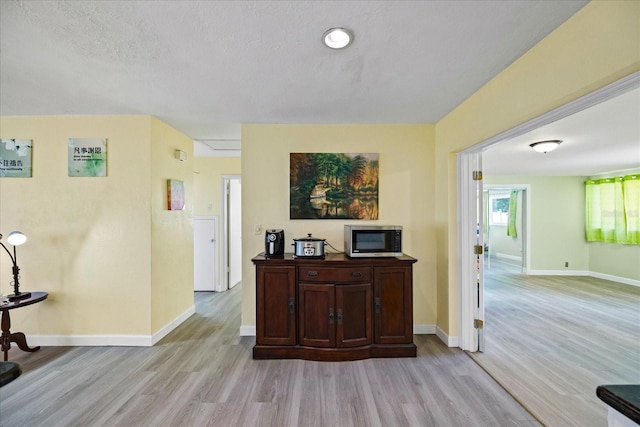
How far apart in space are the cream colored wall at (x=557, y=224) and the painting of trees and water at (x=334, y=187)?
5.33m

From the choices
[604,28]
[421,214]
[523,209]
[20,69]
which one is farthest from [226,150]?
[523,209]

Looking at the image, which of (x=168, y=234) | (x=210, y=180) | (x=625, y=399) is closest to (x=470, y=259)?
(x=625, y=399)

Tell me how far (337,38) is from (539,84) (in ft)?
4.14

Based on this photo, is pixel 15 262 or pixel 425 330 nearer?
pixel 15 262

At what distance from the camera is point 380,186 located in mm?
3285

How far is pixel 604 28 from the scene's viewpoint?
1348 millimetres

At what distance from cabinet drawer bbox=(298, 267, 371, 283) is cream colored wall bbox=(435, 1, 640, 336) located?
97 cm

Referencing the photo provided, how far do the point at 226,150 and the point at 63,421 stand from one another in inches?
144

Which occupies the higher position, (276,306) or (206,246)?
(206,246)

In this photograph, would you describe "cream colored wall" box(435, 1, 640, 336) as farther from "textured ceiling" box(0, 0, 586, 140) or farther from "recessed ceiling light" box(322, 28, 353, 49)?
"recessed ceiling light" box(322, 28, 353, 49)

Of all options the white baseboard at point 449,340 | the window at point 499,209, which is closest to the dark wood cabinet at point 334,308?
the white baseboard at point 449,340

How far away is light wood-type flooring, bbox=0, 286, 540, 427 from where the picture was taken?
194cm

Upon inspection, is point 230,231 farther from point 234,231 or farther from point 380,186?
point 380,186

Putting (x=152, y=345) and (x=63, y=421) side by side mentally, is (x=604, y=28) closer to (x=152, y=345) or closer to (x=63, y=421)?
(x=63, y=421)
